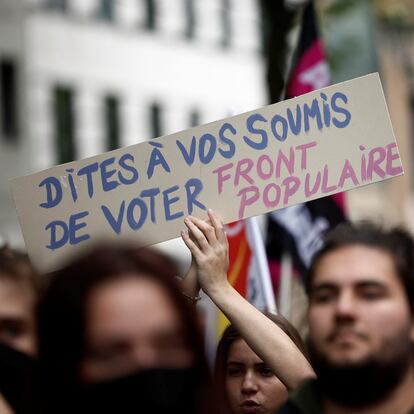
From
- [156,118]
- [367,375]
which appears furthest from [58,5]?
[367,375]

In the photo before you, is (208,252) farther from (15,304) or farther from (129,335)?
(129,335)

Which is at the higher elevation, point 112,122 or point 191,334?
point 112,122

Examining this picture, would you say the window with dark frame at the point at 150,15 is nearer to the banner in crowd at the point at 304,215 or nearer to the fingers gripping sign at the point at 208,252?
the banner in crowd at the point at 304,215

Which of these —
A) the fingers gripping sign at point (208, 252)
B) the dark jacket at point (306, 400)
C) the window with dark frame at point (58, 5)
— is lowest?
the dark jacket at point (306, 400)

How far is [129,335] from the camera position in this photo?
3.34 m

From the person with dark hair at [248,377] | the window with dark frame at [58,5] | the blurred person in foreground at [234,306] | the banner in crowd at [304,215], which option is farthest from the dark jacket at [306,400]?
the window with dark frame at [58,5]

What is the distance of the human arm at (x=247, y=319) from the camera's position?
15.7ft

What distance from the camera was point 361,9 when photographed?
1148 inches

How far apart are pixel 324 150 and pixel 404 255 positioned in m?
1.42

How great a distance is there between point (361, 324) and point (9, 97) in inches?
1153

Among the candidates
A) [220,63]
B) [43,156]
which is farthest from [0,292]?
[220,63]

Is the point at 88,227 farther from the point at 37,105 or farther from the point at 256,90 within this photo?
the point at 256,90

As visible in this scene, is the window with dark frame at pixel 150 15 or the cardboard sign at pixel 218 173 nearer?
the cardboard sign at pixel 218 173

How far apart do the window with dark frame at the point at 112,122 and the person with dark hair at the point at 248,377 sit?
29311 millimetres
